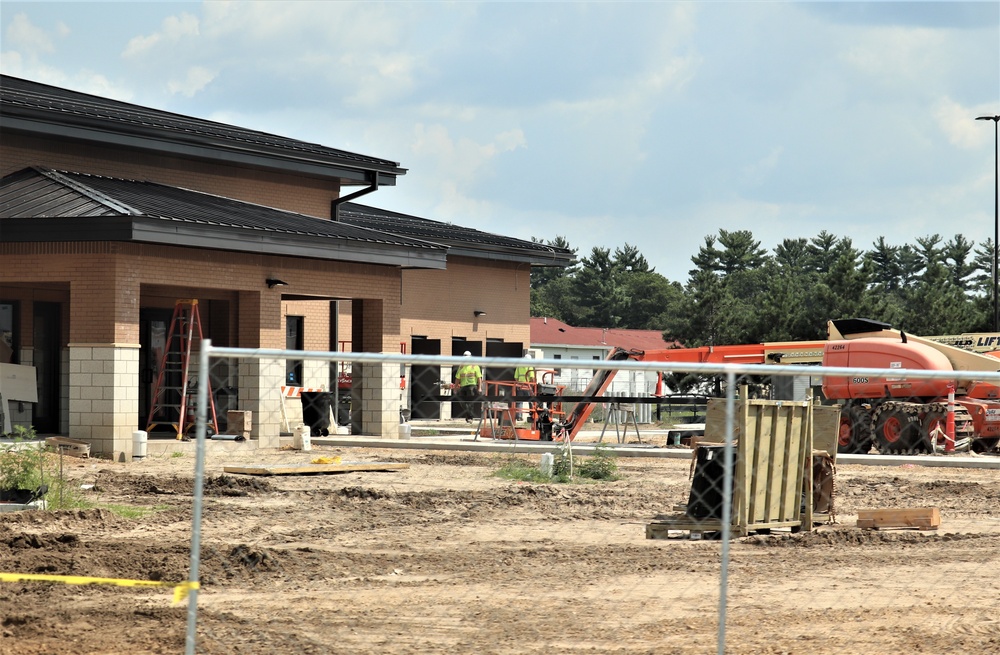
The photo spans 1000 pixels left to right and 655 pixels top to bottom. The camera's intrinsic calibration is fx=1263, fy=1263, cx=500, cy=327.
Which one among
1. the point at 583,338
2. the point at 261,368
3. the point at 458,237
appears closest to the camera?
the point at 261,368

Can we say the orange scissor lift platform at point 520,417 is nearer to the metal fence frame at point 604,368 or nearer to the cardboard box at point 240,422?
the cardboard box at point 240,422

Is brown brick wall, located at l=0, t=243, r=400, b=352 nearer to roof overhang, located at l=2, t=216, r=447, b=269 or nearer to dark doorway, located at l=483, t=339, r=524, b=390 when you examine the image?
roof overhang, located at l=2, t=216, r=447, b=269

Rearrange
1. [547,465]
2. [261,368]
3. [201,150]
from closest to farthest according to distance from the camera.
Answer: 1. [547,465]
2. [261,368]
3. [201,150]

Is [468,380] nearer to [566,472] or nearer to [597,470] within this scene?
[597,470]

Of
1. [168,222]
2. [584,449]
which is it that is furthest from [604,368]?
[584,449]

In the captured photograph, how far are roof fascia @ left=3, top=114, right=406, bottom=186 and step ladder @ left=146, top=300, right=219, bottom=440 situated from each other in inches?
143

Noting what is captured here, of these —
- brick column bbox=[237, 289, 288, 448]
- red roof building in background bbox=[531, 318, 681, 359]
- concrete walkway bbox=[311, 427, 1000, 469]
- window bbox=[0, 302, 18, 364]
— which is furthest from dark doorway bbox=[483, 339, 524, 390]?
red roof building in background bbox=[531, 318, 681, 359]

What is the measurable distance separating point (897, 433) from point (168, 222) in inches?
629

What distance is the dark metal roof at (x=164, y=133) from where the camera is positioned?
2512 centimetres

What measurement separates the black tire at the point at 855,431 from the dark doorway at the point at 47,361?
1662 cm

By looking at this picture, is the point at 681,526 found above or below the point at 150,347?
below

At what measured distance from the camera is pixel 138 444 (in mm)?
22188

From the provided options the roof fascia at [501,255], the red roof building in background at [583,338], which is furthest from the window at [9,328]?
the red roof building in background at [583,338]

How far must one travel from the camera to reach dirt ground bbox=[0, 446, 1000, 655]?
9.12 meters
